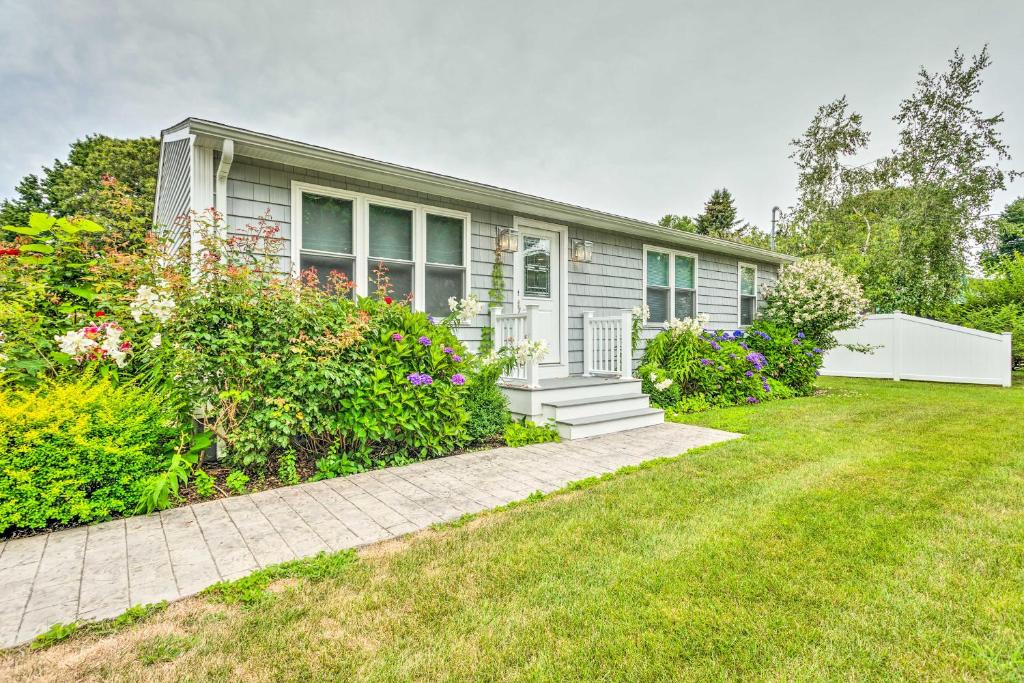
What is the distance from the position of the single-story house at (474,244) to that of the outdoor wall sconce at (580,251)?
21 mm

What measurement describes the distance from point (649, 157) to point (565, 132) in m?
4.21

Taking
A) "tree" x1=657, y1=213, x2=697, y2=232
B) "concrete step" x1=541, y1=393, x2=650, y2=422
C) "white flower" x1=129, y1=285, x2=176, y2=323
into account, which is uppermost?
"tree" x1=657, y1=213, x2=697, y2=232

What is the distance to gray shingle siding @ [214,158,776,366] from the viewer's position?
14.5 feet

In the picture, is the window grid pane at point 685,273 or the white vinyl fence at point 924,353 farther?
the white vinyl fence at point 924,353

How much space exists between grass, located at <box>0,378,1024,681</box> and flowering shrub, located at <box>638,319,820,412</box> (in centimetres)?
356

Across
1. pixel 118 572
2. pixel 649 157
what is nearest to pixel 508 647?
pixel 118 572

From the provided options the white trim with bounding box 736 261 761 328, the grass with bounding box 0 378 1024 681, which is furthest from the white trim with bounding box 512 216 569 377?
the white trim with bounding box 736 261 761 328

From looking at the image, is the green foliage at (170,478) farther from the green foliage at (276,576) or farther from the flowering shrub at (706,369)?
the flowering shrub at (706,369)

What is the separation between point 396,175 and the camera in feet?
16.1

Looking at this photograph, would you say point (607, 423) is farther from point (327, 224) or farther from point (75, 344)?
point (75, 344)

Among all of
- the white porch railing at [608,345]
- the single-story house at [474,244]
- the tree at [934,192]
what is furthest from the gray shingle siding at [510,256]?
the tree at [934,192]

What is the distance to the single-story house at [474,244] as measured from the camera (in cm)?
439

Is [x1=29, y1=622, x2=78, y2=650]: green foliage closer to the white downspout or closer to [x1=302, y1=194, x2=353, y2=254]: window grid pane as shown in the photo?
the white downspout

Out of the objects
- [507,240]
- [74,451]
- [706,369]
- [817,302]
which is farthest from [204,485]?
[817,302]
